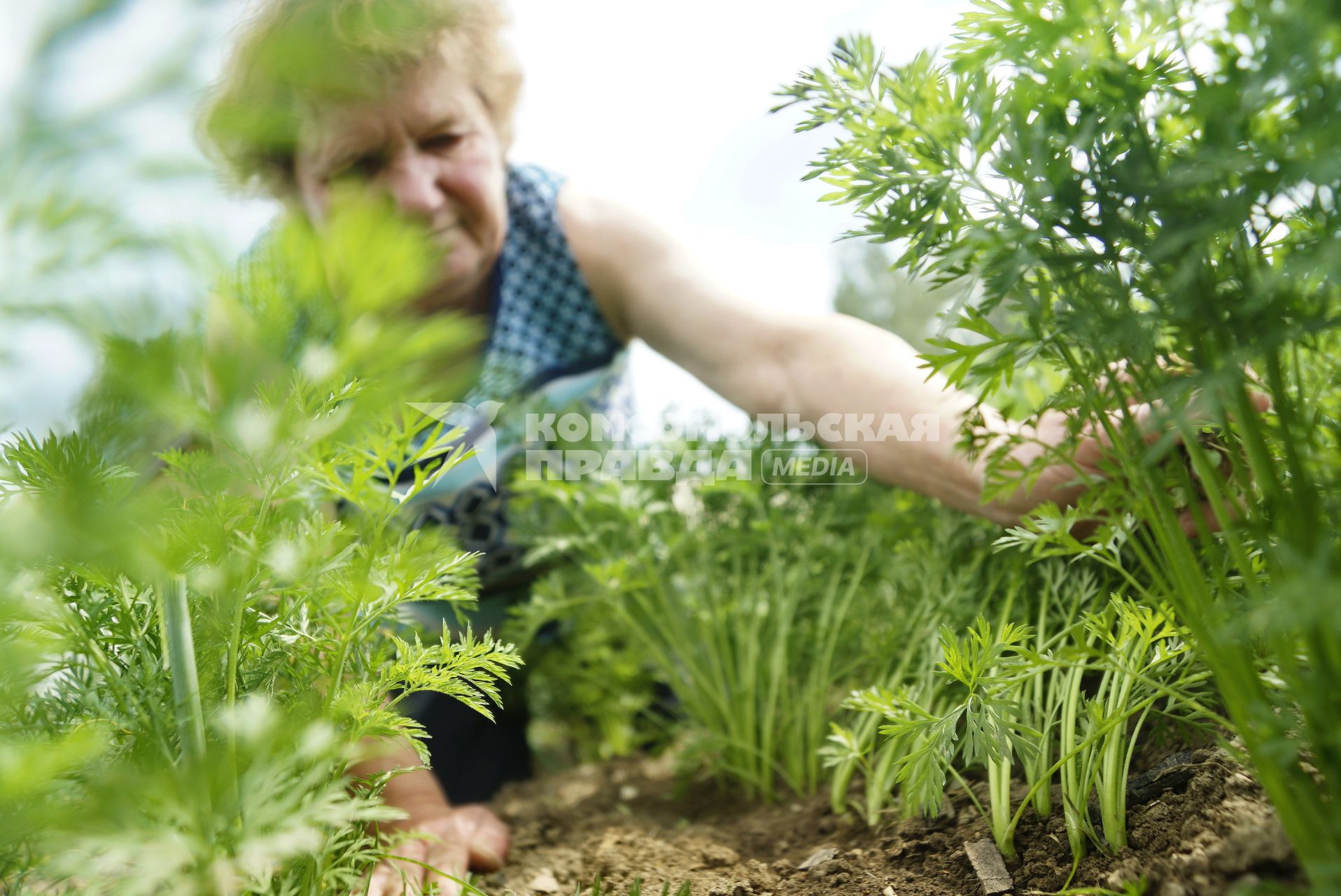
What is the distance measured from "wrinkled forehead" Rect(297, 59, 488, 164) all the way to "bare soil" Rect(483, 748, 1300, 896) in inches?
35.3

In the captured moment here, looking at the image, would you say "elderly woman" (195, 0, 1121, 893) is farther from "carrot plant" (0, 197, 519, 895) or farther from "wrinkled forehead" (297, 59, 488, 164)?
"carrot plant" (0, 197, 519, 895)

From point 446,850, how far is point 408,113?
971 mm

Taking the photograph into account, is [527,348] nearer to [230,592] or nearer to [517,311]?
[517,311]

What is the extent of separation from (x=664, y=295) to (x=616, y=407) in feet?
1.04

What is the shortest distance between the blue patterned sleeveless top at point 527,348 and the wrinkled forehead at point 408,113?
0.23m

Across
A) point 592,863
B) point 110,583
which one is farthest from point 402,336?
point 592,863

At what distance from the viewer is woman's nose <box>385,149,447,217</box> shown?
1.21 metres

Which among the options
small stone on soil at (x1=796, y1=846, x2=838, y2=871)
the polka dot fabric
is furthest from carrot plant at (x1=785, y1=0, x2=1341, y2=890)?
the polka dot fabric

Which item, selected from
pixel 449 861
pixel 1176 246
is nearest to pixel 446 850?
pixel 449 861

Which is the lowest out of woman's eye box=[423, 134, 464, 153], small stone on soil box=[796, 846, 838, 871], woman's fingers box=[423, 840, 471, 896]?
woman's fingers box=[423, 840, 471, 896]

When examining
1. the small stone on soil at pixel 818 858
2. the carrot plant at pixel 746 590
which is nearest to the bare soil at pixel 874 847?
the small stone on soil at pixel 818 858

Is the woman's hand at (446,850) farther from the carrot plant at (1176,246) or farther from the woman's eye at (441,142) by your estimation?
the woman's eye at (441,142)

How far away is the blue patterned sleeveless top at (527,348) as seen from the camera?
1456 millimetres

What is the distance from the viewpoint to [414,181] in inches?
47.8
